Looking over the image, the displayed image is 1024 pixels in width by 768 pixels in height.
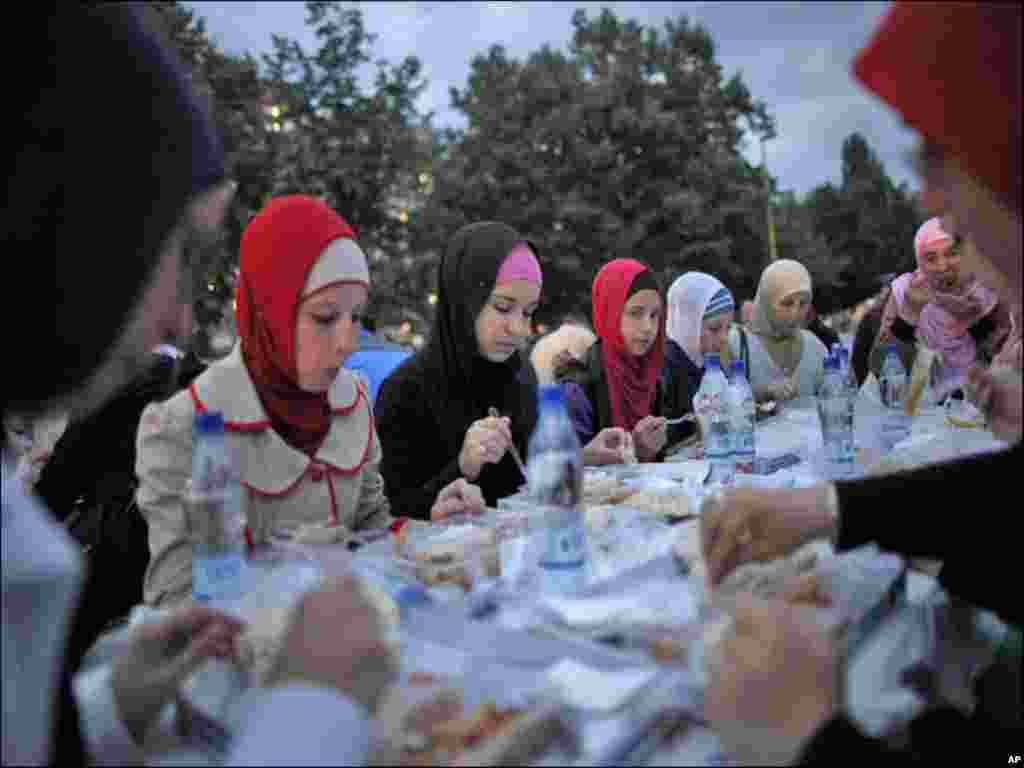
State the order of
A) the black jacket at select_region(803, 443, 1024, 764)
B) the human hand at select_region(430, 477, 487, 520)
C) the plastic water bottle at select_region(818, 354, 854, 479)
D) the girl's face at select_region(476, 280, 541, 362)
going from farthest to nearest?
the girl's face at select_region(476, 280, 541, 362) → the plastic water bottle at select_region(818, 354, 854, 479) → the human hand at select_region(430, 477, 487, 520) → the black jacket at select_region(803, 443, 1024, 764)

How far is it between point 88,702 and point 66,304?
61 cm

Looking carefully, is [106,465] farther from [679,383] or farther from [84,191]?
[679,383]

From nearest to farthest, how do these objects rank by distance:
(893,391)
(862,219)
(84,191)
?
(84,191)
(893,391)
(862,219)

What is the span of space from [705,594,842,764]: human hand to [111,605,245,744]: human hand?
31.1 inches

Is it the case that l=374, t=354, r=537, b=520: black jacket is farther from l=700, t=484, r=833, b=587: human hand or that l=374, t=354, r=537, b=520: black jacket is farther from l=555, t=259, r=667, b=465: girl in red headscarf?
l=700, t=484, r=833, b=587: human hand

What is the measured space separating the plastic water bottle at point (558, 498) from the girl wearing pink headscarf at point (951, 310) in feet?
11.2

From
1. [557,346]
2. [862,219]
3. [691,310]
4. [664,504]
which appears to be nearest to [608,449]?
[664,504]

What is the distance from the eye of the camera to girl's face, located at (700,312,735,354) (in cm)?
502

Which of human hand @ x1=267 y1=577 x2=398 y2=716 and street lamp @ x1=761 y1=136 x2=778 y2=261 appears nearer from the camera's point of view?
human hand @ x1=267 y1=577 x2=398 y2=716

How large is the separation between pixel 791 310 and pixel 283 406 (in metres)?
4.13

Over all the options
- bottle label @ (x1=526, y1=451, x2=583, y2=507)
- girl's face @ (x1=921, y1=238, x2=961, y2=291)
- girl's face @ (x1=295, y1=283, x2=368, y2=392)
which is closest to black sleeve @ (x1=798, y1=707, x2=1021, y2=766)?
bottle label @ (x1=526, y1=451, x2=583, y2=507)

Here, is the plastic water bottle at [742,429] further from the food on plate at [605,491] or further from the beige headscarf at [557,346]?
the beige headscarf at [557,346]

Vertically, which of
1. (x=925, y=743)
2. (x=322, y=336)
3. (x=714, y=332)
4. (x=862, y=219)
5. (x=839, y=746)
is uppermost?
(x=862, y=219)

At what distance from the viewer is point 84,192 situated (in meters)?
1.21
